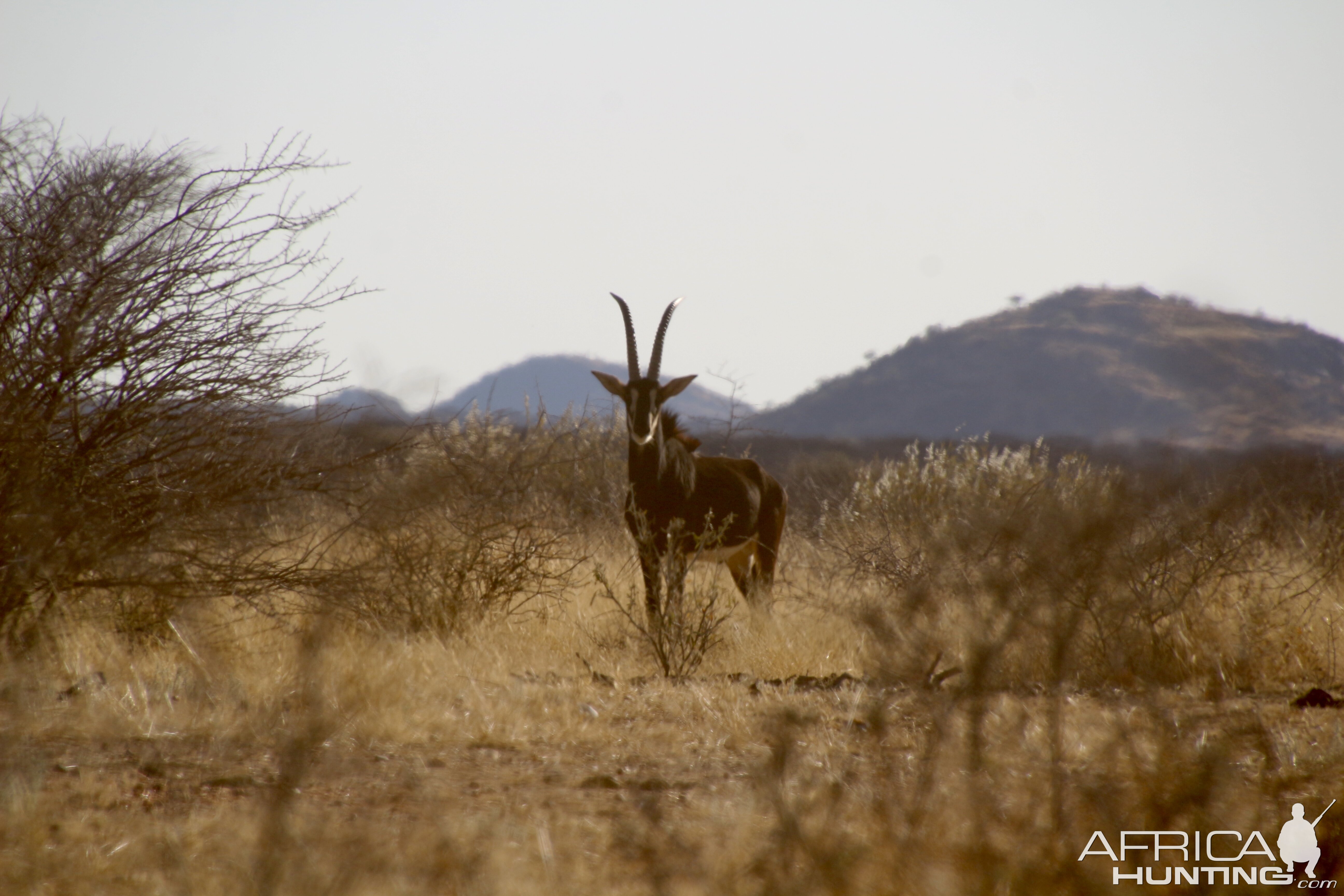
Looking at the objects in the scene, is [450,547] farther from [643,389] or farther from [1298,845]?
[1298,845]

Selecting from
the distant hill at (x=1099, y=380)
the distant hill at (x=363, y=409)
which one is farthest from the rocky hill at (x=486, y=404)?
the distant hill at (x=1099, y=380)

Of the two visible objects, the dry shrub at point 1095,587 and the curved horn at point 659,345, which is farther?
the curved horn at point 659,345

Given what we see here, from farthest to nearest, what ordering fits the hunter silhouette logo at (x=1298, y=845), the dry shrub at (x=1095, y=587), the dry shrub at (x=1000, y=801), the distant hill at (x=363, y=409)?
the distant hill at (x=363, y=409) → the dry shrub at (x=1095, y=587) → the hunter silhouette logo at (x=1298, y=845) → the dry shrub at (x=1000, y=801)

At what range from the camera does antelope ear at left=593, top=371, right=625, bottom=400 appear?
26.9 feet

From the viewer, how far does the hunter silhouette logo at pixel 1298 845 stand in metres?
2.90

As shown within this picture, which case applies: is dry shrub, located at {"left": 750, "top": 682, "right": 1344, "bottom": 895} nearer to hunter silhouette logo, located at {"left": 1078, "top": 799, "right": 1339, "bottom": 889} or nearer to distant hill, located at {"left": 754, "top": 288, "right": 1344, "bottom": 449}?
hunter silhouette logo, located at {"left": 1078, "top": 799, "right": 1339, "bottom": 889}

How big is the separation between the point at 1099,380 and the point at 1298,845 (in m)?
64.8

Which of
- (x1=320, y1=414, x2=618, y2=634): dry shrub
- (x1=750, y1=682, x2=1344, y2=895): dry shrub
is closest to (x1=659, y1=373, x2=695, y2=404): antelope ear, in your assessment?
(x1=320, y1=414, x2=618, y2=634): dry shrub

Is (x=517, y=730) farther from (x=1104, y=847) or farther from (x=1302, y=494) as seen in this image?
(x=1302, y=494)

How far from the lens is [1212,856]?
9.68ft

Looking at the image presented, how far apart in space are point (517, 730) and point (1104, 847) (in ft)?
8.85

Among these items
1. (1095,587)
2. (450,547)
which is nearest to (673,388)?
(450,547)

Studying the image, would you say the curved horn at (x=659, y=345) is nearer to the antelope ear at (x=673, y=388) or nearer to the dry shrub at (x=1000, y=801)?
the antelope ear at (x=673, y=388)

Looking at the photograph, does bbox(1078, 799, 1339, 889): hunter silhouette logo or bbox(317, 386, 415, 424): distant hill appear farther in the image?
bbox(317, 386, 415, 424): distant hill
